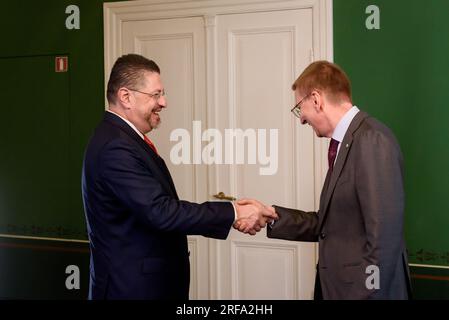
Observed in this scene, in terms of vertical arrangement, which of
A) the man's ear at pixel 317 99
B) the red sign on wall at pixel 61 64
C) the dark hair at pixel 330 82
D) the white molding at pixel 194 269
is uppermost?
the red sign on wall at pixel 61 64

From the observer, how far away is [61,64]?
4402 mm

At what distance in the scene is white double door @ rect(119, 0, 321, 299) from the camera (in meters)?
3.77

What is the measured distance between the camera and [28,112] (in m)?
4.54

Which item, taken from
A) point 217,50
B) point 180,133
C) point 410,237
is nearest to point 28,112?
point 180,133

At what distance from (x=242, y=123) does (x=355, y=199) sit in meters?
1.73

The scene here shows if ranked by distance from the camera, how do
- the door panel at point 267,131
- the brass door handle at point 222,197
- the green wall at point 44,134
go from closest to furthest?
the door panel at point 267,131
the brass door handle at point 222,197
the green wall at point 44,134

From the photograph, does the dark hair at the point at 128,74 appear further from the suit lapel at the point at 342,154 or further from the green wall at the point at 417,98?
the green wall at the point at 417,98

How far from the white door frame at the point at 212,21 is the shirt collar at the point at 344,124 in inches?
50.9

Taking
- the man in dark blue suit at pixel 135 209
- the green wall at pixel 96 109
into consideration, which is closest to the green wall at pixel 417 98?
the green wall at pixel 96 109

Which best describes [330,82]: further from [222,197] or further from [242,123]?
[222,197]

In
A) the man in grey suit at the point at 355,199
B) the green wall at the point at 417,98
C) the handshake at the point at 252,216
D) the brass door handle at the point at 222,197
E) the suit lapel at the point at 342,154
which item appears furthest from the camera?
the brass door handle at the point at 222,197

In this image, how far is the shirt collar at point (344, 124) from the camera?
7.73 ft

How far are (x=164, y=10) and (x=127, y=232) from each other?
219 cm

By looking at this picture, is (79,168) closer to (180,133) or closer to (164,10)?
(180,133)
